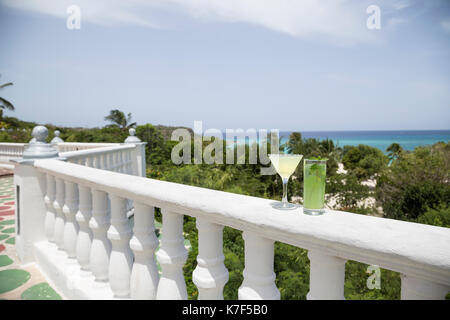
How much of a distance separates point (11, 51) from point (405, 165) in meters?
24.4

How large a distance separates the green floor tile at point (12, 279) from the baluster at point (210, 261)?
237 centimetres

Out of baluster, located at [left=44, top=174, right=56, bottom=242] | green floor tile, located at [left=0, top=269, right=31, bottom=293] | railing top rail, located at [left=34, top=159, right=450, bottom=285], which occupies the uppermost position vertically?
railing top rail, located at [left=34, top=159, right=450, bottom=285]

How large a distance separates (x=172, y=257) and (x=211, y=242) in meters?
0.30

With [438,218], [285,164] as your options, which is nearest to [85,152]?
[285,164]

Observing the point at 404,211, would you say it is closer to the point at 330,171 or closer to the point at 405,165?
the point at 405,165

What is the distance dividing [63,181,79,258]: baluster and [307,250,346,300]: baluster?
6.51 ft

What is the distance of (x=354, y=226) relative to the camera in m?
0.81

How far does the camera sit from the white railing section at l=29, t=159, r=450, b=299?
0.71m

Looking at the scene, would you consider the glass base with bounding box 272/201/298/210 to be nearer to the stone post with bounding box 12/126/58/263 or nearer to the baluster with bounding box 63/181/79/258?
the baluster with bounding box 63/181/79/258

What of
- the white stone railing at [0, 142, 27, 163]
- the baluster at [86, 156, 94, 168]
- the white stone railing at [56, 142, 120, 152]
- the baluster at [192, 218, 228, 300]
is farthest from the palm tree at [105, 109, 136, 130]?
the baluster at [192, 218, 228, 300]

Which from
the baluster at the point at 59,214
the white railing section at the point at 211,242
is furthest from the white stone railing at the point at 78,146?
the white railing section at the point at 211,242

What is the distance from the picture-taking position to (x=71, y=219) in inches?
91.6
